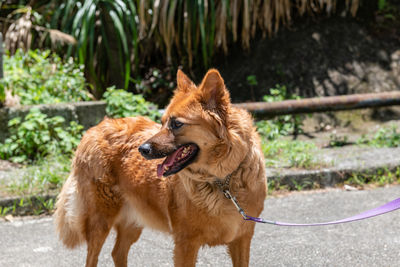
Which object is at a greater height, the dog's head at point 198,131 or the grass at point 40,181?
the dog's head at point 198,131

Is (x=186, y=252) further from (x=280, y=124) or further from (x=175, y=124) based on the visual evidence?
(x=280, y=124)

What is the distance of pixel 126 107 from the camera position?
21.9ft

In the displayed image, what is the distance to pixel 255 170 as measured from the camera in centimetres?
A: 304

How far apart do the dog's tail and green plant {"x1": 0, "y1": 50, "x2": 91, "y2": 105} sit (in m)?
3.33

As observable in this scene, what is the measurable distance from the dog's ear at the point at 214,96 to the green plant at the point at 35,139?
359 cm

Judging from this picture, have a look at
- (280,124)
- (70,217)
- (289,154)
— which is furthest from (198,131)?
(280,124)

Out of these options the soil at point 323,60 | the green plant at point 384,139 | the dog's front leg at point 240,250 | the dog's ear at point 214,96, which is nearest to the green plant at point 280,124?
the soil at point 323,60

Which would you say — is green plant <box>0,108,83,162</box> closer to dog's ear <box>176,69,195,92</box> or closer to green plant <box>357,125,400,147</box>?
dog's ear <box>176,69,195,92</box>

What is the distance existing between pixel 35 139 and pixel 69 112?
0.62 meters

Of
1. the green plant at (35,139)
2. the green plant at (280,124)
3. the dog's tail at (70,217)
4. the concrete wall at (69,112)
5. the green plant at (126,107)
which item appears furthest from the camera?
the green plant at (280,124)

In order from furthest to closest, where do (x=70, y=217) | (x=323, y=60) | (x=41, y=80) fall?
1. (x=323, y=60)
2. (x=41, y=80)
3. (x=70, y=217)

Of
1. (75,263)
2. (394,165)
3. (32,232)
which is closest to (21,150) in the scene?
(32,232)

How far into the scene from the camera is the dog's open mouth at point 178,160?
286 cm

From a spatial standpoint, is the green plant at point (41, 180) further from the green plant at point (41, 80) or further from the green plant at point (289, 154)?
the green plant at point (289, 154)
